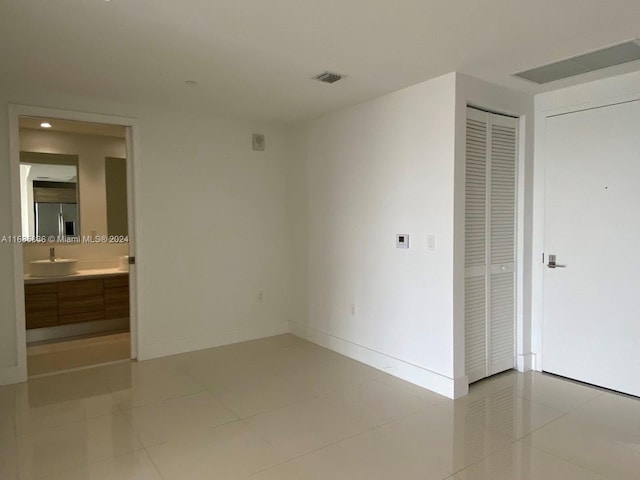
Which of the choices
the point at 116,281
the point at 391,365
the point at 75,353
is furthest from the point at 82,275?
the point at 391,365

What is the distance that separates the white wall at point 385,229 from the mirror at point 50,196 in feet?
9.83

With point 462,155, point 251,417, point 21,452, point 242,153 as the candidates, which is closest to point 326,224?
point 242,153

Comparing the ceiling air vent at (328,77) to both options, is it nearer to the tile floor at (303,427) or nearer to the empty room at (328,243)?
the empty room at (328,243)

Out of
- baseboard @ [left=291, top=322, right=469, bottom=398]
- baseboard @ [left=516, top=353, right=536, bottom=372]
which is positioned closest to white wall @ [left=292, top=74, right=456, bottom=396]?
baseboard @ [left=291, top=322, right=469, bottom=398]

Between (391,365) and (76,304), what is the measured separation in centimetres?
380

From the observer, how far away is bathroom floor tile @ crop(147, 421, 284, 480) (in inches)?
92.0

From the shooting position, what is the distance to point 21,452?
8.38 ft

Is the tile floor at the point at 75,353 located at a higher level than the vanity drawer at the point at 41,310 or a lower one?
lower

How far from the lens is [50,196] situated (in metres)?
5.30

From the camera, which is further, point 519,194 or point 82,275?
point 82,275

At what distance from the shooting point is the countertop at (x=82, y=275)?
4867 mm

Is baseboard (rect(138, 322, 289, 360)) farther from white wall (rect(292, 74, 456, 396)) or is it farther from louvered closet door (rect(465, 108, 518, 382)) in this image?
louvered closet door (rect(465, 108, 518, 382))

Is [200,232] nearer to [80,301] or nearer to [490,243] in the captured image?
[80,301]

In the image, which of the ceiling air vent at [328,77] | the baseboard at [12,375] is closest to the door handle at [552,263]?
the ceiling air vent at [328,77]
